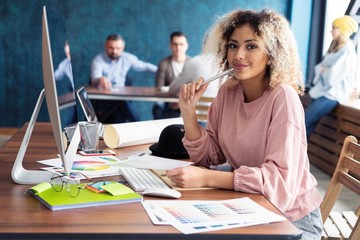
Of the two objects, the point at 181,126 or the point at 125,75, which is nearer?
the point at 181,126

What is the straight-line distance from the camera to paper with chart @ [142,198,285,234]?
49.9 inches

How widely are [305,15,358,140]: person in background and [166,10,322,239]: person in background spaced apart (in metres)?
3.07

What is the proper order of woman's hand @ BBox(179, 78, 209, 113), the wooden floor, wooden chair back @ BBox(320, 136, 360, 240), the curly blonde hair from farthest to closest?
the wooden floor < wooden chair back @ BBox(320, 136, 360, 240) < woman's hand @ BBox(179, 78, 209, 113) < the curly blonde hair

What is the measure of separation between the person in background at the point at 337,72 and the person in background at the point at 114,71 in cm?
185

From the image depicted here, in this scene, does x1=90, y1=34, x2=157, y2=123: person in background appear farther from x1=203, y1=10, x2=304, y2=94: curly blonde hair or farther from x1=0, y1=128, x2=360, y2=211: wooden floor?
x1=203, y1=10, x2=304, y2=94: curly blonde hair

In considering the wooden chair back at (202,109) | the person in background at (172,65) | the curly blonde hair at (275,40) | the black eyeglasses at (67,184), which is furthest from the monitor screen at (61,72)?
the person in background at (172,65)

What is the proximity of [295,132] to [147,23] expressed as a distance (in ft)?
17.6

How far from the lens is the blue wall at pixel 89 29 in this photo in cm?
675

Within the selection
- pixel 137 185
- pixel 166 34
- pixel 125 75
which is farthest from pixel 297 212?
pixel 166 34

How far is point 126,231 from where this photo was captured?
1.21 metres

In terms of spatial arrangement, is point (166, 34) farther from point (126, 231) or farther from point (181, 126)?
point (126, 231)

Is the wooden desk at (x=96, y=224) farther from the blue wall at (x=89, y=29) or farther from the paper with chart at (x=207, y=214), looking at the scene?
the blue wall at (x=89, y=29)

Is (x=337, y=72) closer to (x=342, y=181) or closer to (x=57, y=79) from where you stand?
(x=342, y=181)

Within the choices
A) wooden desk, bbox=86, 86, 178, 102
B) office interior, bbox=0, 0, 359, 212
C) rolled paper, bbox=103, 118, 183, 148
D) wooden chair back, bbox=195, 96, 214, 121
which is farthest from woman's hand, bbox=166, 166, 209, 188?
office interior, bbox=0, 0, 359, 212
